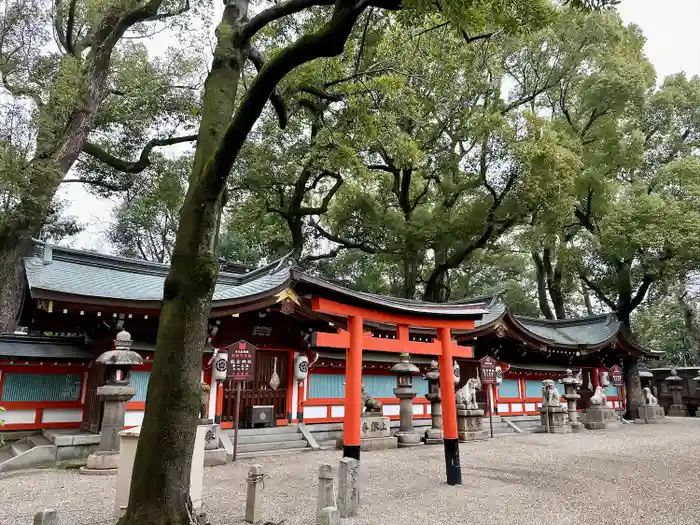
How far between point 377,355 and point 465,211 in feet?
30.8

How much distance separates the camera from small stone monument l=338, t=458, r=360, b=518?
18.9 feet

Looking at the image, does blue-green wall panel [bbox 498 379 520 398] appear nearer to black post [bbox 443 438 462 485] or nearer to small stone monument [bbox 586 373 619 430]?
small stone monument [bbox 586 373 619 430]

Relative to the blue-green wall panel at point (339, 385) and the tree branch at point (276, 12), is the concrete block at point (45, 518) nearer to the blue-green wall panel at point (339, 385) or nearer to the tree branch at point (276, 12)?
the tree branch at point (276, 12)

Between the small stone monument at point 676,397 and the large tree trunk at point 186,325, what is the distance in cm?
2720

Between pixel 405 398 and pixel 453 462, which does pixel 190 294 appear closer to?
pixel 453 462

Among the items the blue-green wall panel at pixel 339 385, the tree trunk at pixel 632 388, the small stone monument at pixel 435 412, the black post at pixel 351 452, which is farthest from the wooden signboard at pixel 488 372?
the tree trunk at pixel 632 388

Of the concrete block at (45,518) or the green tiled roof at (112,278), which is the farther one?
the green tiled roof at (112,278)

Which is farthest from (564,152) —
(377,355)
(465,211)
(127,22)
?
(127,22)

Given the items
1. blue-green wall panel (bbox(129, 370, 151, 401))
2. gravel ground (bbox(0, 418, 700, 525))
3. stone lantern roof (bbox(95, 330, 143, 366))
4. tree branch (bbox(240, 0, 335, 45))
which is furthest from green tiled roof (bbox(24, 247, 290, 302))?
tree branch (bbox(240, 0, 335, 45))

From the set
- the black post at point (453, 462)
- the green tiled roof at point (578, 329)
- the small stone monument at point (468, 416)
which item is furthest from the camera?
the green tiled roof at point (578, 329)

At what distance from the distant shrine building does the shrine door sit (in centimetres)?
3

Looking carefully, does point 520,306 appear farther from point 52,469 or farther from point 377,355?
point 52,469

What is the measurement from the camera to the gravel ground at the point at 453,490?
5871 millimetres

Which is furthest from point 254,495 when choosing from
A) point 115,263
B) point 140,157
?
point 140,157
